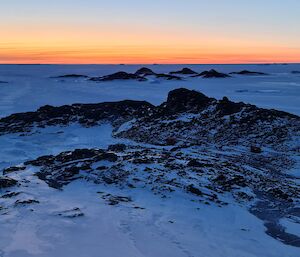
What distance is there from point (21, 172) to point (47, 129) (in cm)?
959

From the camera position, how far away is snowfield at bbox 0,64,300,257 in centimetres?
835

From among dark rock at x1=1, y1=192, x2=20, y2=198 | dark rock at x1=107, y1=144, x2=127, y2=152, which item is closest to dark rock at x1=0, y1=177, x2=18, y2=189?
dark rock at x1=1, y1=192, x2=20, y2=198

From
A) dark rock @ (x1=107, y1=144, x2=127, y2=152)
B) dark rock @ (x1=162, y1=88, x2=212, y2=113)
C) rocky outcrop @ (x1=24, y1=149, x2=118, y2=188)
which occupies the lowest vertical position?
dark rock @ (x1=107, y1=144, x2=127, y2=152)

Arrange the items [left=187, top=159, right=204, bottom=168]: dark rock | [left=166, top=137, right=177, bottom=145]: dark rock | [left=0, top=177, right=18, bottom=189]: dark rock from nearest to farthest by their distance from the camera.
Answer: [left=0, top=177, right=18, bottom=189]: dark rock < [left=187, top=159, right=204, bottom=168]: dark rock < [left=166, top=137, right=177, bottom=145]: dark rock

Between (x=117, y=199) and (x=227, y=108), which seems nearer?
(x=117, y=199)

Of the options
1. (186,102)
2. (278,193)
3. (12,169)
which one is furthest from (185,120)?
(278,193)

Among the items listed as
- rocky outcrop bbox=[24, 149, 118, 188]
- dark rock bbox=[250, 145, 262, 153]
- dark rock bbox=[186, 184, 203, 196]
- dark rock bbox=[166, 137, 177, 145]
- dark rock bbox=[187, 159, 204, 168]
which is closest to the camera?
dark rock bbox=[186, 184, 203, 196]

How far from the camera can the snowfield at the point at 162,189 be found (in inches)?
329

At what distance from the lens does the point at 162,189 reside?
11734 mm

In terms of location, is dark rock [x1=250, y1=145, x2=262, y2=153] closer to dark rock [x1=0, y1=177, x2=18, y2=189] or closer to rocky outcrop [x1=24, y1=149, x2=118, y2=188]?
rocky outcrop [x1=24, y1=149, x2=118, y2=188]

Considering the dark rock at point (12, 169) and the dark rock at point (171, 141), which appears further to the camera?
the dark rock at point (171, 141)

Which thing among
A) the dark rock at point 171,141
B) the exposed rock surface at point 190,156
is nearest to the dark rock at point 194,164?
the exposed rock surface at point 190,156

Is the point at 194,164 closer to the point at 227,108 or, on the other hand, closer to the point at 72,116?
the point at 227,108

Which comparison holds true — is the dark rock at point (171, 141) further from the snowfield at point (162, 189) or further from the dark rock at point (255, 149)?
the dark rock at point (255, 149)
